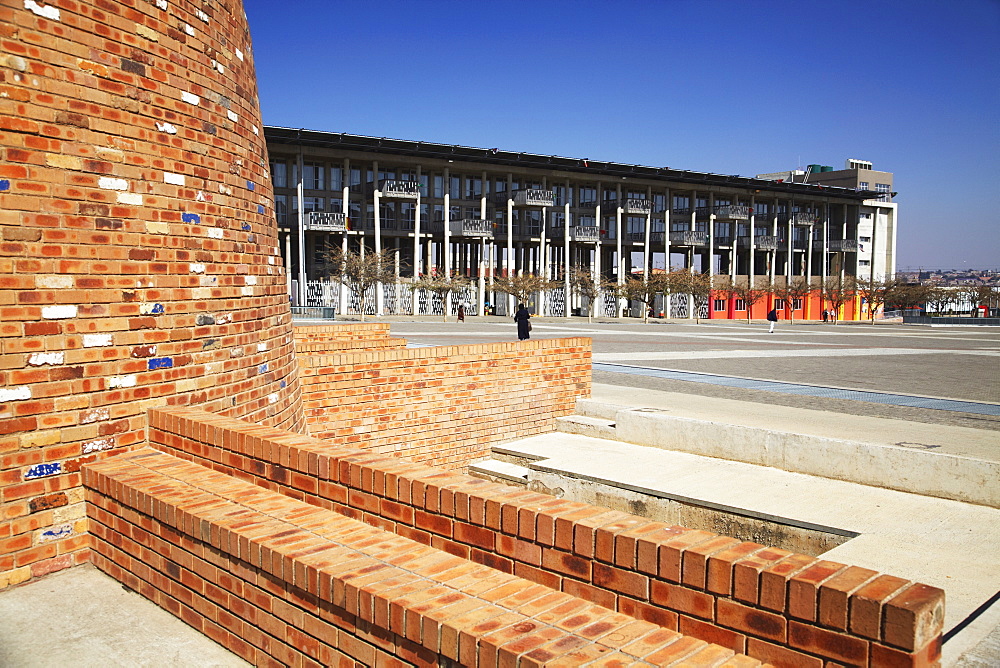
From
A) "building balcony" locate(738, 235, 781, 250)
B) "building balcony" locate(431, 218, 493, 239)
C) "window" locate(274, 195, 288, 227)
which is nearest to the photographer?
"window" locate(274, 195, 288, 227)

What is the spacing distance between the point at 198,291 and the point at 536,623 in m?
3.33

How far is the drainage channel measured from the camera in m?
12.1

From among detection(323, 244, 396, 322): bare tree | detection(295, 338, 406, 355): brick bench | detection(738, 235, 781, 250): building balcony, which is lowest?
detection(295, 338, 406, 355): brick bench

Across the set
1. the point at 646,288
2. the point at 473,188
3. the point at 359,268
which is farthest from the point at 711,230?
the point at 359,268

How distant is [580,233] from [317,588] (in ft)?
202

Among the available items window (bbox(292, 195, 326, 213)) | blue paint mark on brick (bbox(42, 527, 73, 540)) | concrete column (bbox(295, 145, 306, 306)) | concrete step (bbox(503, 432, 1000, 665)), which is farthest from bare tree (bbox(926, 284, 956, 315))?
blue paint mark on brick (bbox(42, 527, 73, 540))

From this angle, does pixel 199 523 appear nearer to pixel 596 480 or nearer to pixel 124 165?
pixel 124 165

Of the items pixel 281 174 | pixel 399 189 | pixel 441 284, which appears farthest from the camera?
pixel 399 189

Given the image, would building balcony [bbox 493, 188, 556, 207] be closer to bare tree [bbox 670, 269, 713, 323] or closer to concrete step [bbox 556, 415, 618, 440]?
bare tree [bbox 670, 269, 713, 323]

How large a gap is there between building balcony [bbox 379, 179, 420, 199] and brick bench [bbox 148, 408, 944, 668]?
170ft

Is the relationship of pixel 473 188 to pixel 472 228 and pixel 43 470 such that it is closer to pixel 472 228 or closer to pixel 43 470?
pixel 472 228

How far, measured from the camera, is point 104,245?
418 cm

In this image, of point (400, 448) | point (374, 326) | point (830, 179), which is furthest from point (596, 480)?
point (830, 179)

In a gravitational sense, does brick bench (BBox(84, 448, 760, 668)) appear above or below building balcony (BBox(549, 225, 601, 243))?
below
